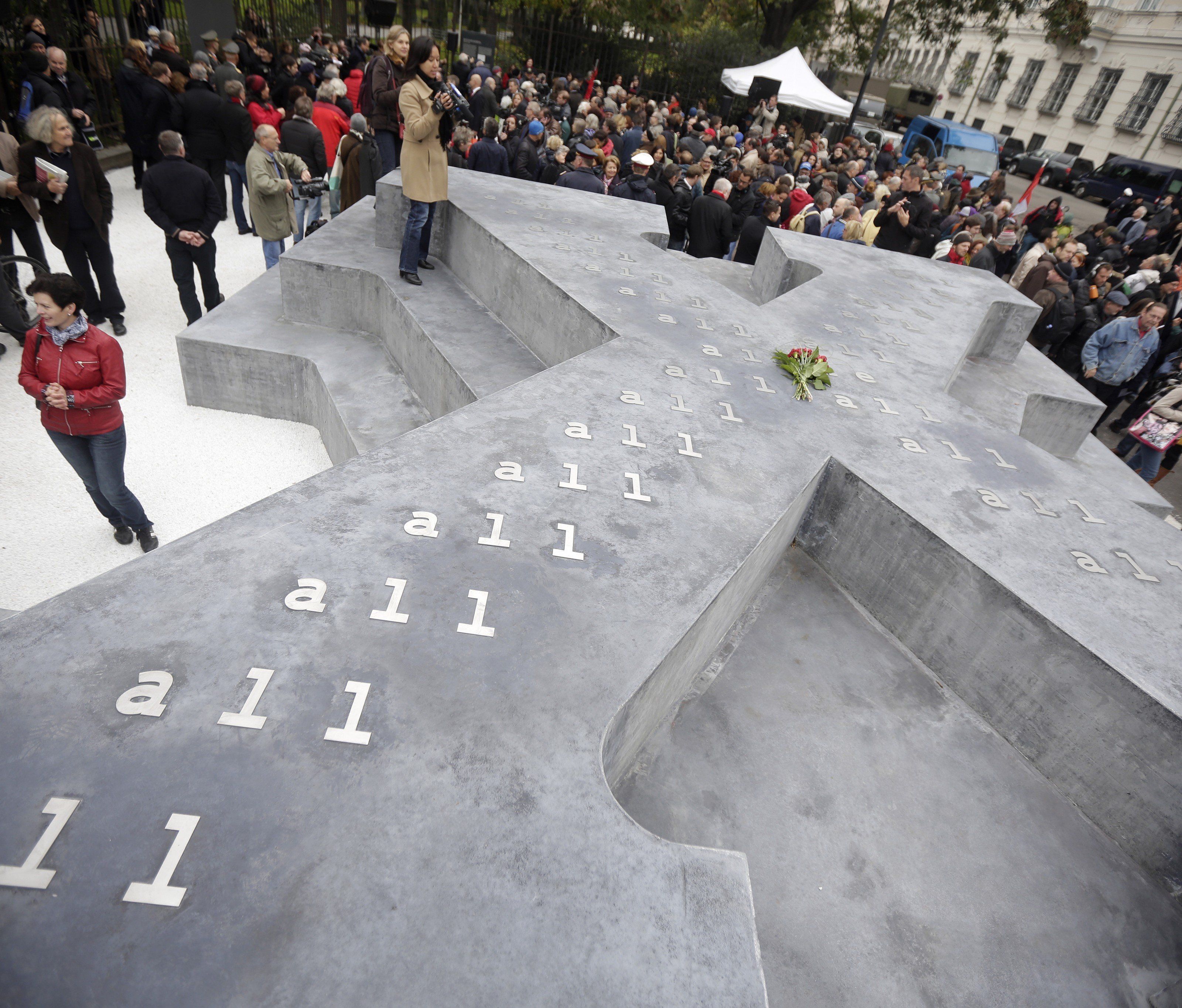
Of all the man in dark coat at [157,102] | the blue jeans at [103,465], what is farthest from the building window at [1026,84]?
the blue jeans at [103,465]

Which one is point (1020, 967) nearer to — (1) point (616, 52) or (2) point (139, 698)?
(2) point (139, 698)

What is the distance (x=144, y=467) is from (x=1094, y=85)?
50.0 m

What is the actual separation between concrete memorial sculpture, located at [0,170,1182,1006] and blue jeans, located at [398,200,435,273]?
1710mm

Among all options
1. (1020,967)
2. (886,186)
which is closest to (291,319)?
(1020,967)

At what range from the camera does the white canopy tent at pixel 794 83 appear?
65.3 ft

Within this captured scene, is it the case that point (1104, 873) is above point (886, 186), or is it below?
below

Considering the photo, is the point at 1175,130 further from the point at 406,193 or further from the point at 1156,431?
the point at 406,193

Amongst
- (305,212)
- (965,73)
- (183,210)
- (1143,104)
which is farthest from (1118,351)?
(965,73)

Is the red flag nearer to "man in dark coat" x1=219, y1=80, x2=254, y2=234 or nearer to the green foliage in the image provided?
the green foliage

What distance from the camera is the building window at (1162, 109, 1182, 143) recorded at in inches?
1262

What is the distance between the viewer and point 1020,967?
2.93m

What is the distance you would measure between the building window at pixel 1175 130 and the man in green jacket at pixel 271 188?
41152 millimetres

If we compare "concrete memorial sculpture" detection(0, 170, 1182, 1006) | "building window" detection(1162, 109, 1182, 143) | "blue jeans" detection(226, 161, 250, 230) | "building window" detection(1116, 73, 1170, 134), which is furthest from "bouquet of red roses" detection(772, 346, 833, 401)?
"building window" detection(1116, 73, 1170, 134)

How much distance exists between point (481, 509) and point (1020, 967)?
3150 millimetres
